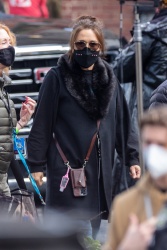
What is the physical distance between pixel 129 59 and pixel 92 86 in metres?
1.84

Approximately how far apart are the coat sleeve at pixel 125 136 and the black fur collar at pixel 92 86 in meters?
0.22

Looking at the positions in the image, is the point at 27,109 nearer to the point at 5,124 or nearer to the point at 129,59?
the point at 5,124

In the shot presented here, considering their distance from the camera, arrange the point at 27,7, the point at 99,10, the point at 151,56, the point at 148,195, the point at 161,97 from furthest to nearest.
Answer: the point at 99,10 → the point at 27,7 → the point at 151,56 → the point at 161,97 → the point at 148,195

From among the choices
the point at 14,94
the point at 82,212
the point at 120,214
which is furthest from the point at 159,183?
the point at 14,94

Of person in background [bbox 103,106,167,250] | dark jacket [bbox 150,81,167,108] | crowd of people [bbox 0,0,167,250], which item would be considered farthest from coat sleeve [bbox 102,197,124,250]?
dark jacket [bbox 150,81,167,108]

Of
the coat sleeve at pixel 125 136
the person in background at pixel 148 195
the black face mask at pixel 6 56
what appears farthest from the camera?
the coat sleeve at pixel 125 136

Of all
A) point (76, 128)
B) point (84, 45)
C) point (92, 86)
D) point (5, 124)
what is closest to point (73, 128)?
point (76, 128)

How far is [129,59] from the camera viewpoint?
8.53 meters

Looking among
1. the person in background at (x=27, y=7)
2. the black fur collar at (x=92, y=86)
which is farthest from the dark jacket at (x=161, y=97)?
the person in background at (x=27, y=7)

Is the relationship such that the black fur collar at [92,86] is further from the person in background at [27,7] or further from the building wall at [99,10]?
the building wall at [99,10]

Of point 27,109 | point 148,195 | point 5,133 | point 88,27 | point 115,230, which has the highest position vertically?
point 88,27

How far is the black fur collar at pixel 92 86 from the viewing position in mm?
6668

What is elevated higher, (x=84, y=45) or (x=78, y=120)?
(x=84, y=45)

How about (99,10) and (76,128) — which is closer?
(76,128)
